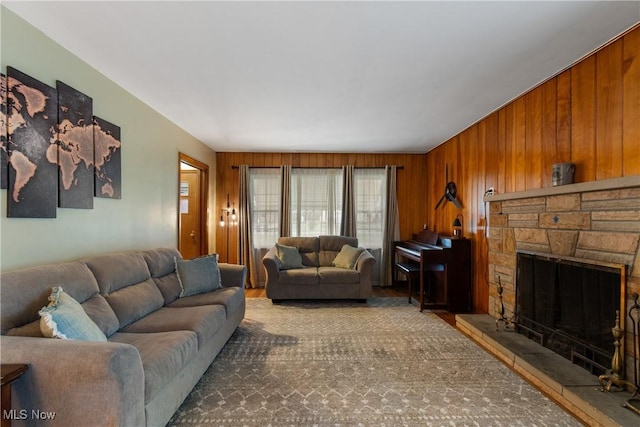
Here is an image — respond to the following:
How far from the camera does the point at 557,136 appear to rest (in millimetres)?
2576

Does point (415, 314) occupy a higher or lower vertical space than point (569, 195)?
lower

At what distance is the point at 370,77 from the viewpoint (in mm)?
2564

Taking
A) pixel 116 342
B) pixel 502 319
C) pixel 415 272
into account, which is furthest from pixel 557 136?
pixel 116 342

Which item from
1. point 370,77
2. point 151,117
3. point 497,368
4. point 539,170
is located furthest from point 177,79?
point 497,368

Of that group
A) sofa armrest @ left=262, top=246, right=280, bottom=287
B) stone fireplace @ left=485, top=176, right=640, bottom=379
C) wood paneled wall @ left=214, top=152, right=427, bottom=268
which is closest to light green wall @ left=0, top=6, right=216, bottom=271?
wood paneled wall @ left=214, top=152, right=427, bottom=268

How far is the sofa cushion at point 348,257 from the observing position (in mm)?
4547

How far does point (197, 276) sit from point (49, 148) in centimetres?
158

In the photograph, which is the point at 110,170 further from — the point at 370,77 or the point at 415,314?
the point at 415,314

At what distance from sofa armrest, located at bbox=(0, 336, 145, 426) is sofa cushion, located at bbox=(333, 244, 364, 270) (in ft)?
11.4

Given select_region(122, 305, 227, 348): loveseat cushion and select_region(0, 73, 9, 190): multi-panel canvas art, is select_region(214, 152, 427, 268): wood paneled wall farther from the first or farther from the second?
select_region(0, 73, 9, 190): multi-panel canvas art

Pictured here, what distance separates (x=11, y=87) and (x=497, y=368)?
391 cm

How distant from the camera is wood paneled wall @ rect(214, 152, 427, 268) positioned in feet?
17.9

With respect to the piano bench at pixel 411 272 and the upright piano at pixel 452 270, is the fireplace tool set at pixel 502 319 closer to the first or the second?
the upright piano at pixel 452 270

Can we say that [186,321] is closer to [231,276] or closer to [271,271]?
[231,276]
